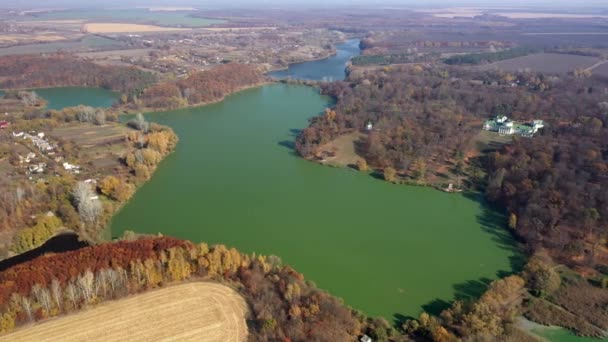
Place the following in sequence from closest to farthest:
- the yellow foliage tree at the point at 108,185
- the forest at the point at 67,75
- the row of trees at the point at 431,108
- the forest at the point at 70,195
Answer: the forest at the point at 70,195, the yellow foliage tree at the point at 108,185, the row of trees at the point at 431,108, the forest at the point at 67,75

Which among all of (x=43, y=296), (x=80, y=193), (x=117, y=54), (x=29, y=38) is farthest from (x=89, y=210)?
(x=29, y=38)

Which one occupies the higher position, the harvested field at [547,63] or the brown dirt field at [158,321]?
the harvested field at [547,63]

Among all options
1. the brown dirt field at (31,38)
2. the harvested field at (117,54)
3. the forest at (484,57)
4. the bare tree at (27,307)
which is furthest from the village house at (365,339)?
the brown dirt field at (31,38)

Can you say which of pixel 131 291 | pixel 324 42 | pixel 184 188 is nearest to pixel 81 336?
pixel 131 291

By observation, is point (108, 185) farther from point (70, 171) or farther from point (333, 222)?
point (333, 222)

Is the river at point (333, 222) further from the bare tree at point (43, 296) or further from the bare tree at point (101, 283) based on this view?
the bare tree at point (43, 296)

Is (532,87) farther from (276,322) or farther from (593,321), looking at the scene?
(276,322)

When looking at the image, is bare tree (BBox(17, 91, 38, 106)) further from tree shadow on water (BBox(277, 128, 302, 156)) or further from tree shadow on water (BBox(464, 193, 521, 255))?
tree shadow on water (BBox(464, 193, 521, 255))
